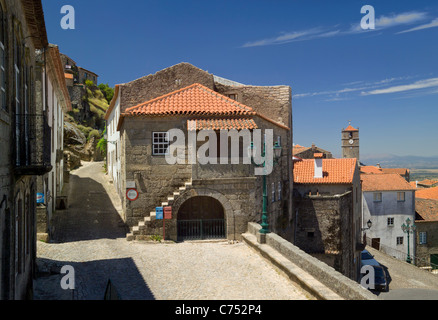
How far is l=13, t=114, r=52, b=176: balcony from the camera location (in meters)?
7.04

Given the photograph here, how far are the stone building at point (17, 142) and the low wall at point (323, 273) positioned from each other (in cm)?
692

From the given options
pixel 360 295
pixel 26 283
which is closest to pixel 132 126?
pixel 26 283

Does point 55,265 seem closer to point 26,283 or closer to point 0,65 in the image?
point 26,283

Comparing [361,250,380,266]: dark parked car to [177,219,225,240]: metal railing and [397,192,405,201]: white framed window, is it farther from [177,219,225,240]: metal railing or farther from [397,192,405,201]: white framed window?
[177,219,225,240]: metal railing

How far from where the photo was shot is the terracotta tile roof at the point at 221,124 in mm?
15633

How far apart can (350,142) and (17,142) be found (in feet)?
235

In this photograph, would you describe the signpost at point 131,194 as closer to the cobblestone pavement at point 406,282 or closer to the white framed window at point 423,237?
the cobblestone pavement at point 406,282

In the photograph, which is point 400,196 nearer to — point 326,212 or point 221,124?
point 326,212

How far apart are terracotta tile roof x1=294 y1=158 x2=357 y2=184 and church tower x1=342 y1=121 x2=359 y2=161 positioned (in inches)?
1880

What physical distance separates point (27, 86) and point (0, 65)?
11.3ft

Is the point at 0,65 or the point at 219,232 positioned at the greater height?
the point at 0,65

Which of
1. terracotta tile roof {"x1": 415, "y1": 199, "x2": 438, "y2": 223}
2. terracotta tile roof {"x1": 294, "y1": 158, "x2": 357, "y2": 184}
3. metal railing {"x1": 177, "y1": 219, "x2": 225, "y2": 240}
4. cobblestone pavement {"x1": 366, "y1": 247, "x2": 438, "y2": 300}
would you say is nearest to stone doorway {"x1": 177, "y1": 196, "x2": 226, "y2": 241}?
metal railing {"x1": 177, "y1": 219, "x2": 225, "y2": 240}
